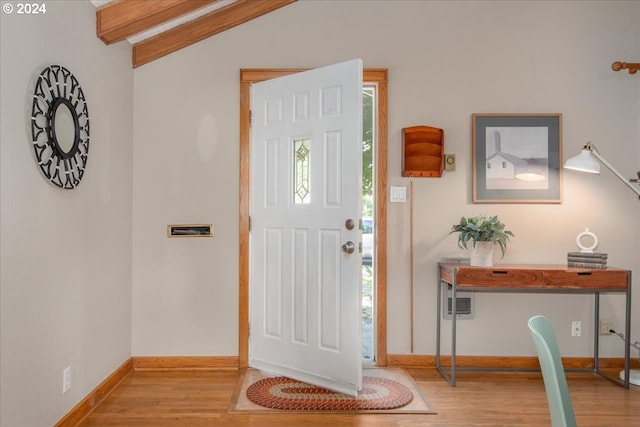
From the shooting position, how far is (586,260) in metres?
3.04

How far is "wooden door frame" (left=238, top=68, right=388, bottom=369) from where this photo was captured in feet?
11.1

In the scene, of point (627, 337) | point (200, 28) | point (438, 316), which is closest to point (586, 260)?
point (627, 337)

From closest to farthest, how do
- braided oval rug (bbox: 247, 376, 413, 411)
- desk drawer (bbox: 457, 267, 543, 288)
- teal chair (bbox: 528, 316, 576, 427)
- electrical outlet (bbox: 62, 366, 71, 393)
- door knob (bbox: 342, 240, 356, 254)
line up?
teal chair (bbox: 528, 316, 576, 427), electrical outlet (bbox: 62, 366, 71, 393), braided oval rug (bbox: 247, 376, 413, 411), door knob (bbox: 342, 240, 356, 254), desk drawer (bbox: 457, 267, 543, 288)

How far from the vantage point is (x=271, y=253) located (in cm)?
322

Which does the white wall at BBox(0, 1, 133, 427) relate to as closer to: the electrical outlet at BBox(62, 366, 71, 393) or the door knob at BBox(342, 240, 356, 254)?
the electrical outlet at BBox(62, 366, 71, 393)

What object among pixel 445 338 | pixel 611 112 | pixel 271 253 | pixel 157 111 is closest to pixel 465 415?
pixel 445 338

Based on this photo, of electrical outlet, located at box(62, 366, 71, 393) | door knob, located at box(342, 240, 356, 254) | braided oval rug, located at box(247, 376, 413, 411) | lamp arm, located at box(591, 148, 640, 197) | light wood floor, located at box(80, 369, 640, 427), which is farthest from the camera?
lamp arm, located at box(591, 148, 640, 197)

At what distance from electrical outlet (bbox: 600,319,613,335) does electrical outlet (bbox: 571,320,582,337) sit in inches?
6.0

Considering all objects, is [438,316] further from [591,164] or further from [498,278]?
[591,164]

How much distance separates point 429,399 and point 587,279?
1.30m

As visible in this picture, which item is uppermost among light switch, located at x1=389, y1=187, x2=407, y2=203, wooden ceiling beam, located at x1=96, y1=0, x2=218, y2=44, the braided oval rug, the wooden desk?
wooden ceiling beam, located at x1=96, y1=0, x2=218, y2=44

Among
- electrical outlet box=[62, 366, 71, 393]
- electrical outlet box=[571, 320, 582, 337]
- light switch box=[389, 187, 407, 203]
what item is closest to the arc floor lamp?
electrical outlet box=[571, 320, 582, 337]

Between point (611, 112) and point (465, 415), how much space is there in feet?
8.19

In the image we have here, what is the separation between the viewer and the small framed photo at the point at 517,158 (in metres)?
3.37
